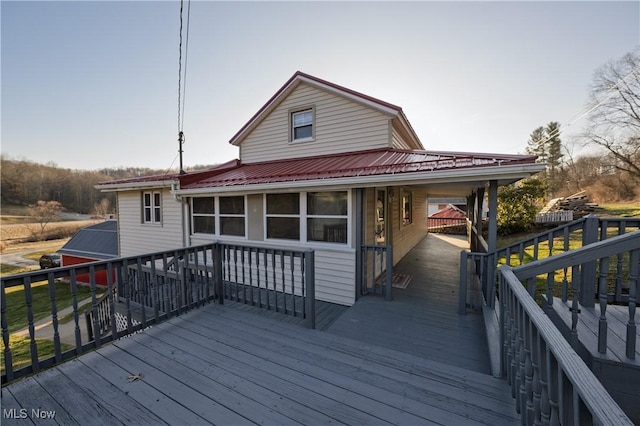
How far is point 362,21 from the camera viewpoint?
7.38m

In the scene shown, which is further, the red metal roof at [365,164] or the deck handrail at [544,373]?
the red metal roof at [365,164]

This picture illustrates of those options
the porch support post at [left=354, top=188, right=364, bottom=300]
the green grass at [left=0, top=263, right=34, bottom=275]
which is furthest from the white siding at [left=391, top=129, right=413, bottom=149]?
the green grass at [left=0, top=263, right=34, bottom=275]

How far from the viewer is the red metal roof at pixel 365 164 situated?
4211 mm

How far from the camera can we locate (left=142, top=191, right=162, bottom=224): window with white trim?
29.1ft

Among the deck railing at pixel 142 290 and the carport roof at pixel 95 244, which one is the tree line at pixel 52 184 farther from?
the deck railing at pixel 142 290

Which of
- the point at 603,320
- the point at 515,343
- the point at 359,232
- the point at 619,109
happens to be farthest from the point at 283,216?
the point at 619,109

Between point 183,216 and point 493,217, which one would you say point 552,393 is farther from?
point 183,216

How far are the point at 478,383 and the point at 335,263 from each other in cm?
336

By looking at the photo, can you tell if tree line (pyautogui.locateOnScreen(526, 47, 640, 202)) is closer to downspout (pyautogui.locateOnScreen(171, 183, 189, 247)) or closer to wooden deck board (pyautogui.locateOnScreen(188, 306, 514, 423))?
wooden deck board (pyautogui.locateOnScreen(188, 306, 514, 423))

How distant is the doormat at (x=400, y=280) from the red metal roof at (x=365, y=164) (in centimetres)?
261

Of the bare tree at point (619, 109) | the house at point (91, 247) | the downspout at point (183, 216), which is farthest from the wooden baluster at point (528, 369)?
the bare tree at point (619, 109)

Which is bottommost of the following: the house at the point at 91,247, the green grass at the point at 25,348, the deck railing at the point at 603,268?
the green grass at the point at 25,348

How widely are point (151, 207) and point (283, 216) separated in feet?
19.3

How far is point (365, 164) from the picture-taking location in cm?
545
